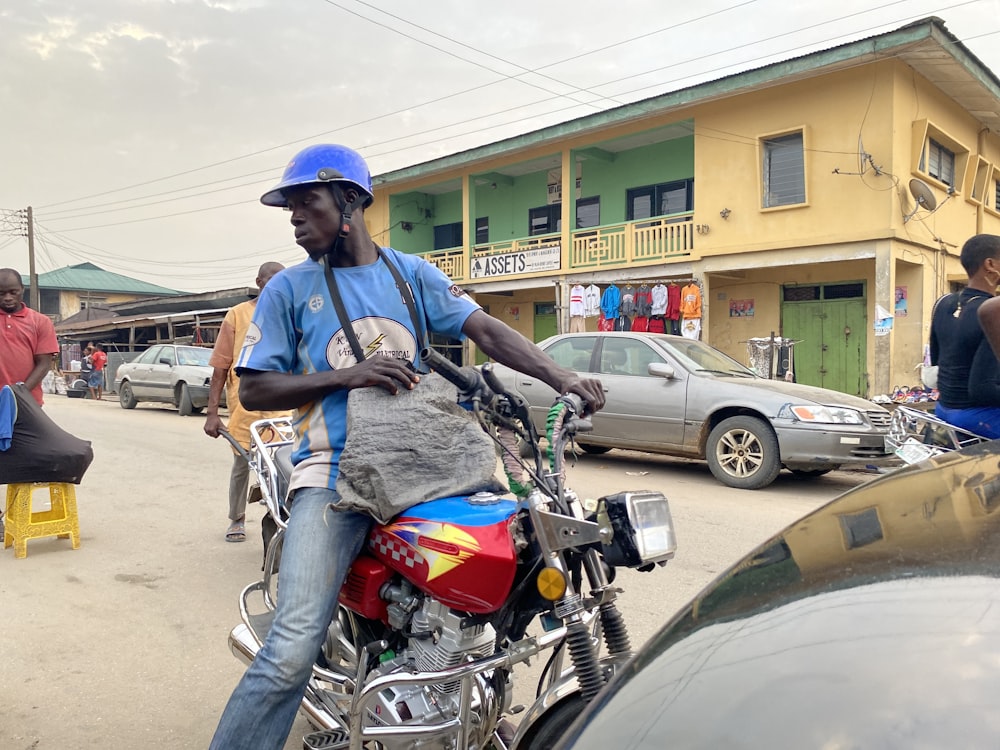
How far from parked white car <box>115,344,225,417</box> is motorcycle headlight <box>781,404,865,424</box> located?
39.2ft

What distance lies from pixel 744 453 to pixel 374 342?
600 cm

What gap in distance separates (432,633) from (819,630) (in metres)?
1.25

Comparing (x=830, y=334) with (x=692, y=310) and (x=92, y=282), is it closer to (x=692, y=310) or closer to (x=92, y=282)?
(x=692, y=310)

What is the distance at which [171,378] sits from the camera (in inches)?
643

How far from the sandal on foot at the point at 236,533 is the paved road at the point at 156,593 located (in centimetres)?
8

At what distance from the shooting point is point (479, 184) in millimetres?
21953

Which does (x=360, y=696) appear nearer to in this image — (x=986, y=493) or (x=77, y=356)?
(x=986, y=493)

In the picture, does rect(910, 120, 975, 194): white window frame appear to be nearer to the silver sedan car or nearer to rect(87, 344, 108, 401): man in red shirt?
the silver sedan car

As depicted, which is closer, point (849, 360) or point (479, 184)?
point (849, 360)

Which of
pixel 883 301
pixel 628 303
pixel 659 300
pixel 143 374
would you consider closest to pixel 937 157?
pixel 883 301

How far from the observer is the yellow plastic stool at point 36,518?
5.27 m

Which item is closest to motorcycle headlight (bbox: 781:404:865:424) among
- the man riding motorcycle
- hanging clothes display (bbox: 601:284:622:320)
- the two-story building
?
the man riding motorcycle

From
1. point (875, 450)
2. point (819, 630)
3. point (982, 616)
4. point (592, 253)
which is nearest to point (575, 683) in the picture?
point (819, 630)

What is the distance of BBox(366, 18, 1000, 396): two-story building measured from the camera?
519 inches
